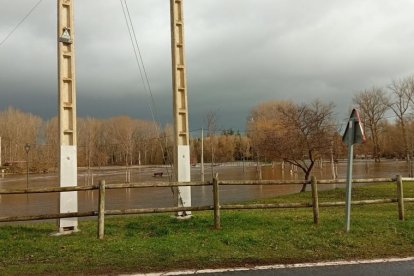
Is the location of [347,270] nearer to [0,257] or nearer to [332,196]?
[0,257]

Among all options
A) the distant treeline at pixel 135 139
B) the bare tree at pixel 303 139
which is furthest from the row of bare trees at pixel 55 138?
the bare tree at pixel 303 139

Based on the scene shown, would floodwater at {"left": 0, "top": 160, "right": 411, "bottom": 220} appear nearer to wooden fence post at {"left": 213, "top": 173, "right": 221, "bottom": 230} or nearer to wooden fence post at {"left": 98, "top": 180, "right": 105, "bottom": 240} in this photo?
wooden fence post at {"left": 213, "top": 173, "right": 221, "bottom": 230}

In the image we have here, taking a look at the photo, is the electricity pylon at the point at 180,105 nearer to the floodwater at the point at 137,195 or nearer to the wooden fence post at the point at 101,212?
the wooden fence post at the point at 101,212

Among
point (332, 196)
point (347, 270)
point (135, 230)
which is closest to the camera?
point (347, 270)

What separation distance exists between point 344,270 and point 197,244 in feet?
9.51

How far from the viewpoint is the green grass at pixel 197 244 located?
7309mm

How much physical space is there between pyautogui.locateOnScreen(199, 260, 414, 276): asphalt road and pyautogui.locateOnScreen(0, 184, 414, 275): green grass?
1.81ft

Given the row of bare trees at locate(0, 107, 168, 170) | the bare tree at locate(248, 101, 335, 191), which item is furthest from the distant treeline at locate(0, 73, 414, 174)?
the bare tree at locate(248, 101, 335, 191)

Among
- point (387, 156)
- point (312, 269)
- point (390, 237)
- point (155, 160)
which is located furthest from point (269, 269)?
point (387, 156)

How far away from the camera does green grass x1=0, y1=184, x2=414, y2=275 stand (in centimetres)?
731

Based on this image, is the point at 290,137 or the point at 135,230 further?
the point at 290,137

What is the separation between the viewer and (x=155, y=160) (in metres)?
103

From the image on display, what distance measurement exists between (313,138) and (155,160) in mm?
77679

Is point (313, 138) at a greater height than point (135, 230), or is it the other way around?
point (313, 138)
